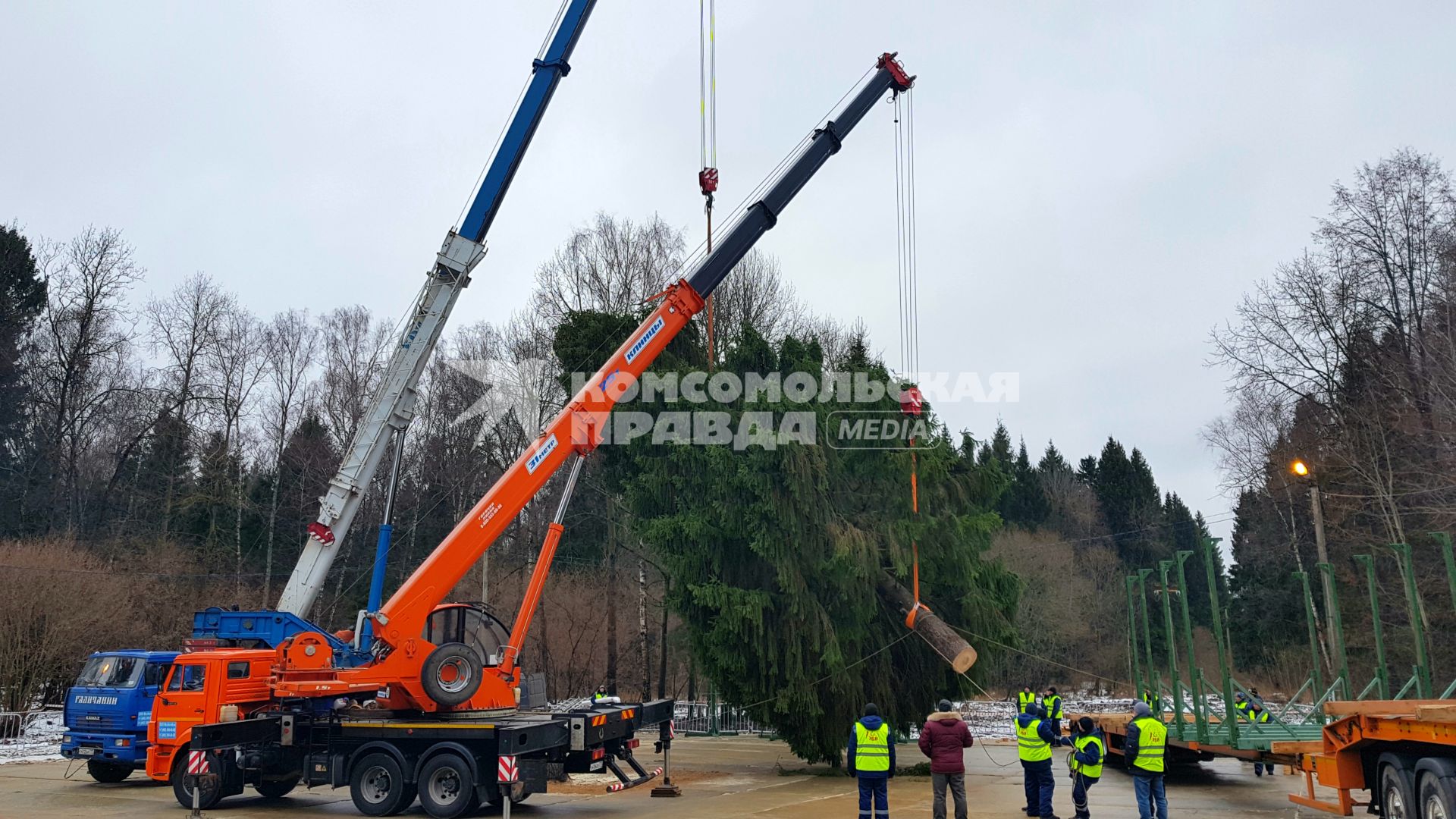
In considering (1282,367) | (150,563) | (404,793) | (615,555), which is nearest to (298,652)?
(404,793)

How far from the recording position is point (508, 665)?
13.6m

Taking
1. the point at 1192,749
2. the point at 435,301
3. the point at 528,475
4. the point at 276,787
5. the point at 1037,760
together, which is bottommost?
the point at 276,787

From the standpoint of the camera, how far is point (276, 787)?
1424 cm

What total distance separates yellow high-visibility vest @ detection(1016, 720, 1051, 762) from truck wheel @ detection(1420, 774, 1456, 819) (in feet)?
12.3

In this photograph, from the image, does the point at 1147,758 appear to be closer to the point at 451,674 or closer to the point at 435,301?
the point at 451,674

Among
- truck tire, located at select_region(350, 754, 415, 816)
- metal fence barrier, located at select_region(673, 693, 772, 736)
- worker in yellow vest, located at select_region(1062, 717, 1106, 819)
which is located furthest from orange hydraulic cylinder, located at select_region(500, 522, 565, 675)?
metal fence barrier, located at select_region(673, 693, 772, 736)

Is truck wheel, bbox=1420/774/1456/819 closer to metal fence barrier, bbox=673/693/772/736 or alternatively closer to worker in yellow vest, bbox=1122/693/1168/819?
worker in yellow vest, bbox=1122/693/1168/819

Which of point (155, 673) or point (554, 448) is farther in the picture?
point (155, 673)

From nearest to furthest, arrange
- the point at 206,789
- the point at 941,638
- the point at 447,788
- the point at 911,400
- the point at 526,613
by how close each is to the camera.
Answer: the point at 447,788 → the point at 206,789 → the point at 526,613 → the point at 941,638 → the point at 911,400

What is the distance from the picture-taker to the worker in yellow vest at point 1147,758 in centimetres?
1046

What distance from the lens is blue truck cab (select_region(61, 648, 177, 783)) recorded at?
15.5 m

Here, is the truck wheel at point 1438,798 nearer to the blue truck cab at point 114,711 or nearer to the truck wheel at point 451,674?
the truck wheel at point 451,674

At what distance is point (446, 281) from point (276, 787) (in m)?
7.88

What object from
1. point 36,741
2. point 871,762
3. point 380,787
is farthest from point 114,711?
point 871,762
